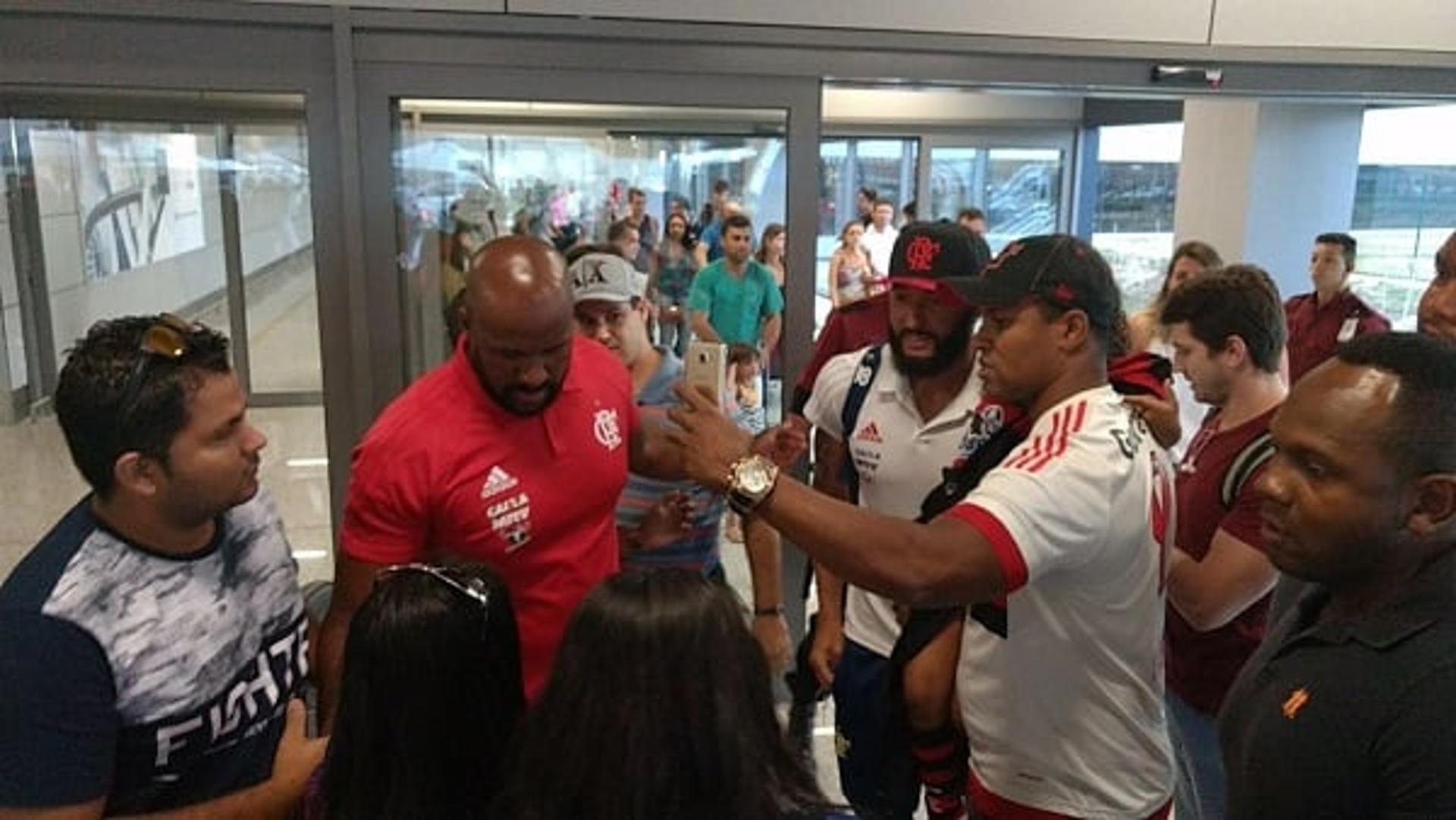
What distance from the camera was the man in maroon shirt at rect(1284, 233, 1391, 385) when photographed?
4.85 m

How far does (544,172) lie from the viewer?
2930 mm

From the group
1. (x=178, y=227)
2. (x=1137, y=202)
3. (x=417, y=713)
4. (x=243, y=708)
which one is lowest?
(x=243, y=708)

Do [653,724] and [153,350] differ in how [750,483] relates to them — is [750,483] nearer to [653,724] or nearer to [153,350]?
[653,724]

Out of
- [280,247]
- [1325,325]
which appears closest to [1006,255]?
[280,247]

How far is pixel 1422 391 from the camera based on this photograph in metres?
1.12

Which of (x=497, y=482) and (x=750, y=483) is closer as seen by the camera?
(x=750, y=483)

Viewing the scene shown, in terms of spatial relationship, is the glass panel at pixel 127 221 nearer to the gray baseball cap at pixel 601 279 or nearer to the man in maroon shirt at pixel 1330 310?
the gray baseball cap at pixel 601 279

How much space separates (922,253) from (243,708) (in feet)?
4.98

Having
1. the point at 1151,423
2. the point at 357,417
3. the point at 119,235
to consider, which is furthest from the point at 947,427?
the point at 119,235

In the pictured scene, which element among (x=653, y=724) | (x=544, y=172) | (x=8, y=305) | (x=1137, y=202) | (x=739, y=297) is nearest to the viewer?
(x=653, y=724)

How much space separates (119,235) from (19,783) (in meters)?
2.12

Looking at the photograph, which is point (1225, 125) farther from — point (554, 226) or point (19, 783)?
point (19, 783)

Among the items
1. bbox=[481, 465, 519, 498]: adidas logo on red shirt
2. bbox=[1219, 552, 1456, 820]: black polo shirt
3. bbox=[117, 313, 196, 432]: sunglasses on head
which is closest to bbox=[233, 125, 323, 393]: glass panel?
bbox=[481, 465, 519, 498]: adidas logo on red shirt

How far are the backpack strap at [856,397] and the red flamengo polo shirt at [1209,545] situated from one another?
0.67 metres
